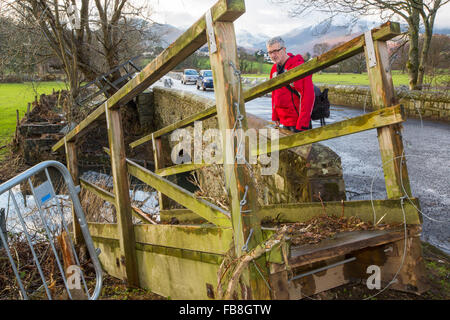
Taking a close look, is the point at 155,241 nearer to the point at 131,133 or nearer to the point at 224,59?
the point at 224,59

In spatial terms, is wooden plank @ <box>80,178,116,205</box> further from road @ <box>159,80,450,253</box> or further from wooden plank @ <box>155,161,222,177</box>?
road @ <box>159,80,450,253</box>

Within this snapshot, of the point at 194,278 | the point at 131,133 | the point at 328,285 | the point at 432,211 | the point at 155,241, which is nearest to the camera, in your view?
the point at 328,285

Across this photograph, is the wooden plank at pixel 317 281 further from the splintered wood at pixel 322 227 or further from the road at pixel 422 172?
the road at pixel 422 172

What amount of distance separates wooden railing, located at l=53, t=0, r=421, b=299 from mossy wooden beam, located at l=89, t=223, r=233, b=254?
0.08 meters

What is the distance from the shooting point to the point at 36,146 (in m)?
16.6

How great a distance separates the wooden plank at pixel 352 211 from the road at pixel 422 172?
31 cm

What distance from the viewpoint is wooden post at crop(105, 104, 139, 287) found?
3.50 m

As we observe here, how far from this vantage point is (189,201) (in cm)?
280

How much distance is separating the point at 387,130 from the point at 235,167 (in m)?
1.06

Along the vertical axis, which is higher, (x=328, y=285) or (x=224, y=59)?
(x=224, y=59)

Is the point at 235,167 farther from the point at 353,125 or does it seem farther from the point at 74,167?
the point at 74,167

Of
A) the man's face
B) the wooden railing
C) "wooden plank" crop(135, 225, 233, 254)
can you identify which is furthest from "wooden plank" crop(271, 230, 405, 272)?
the man's face
